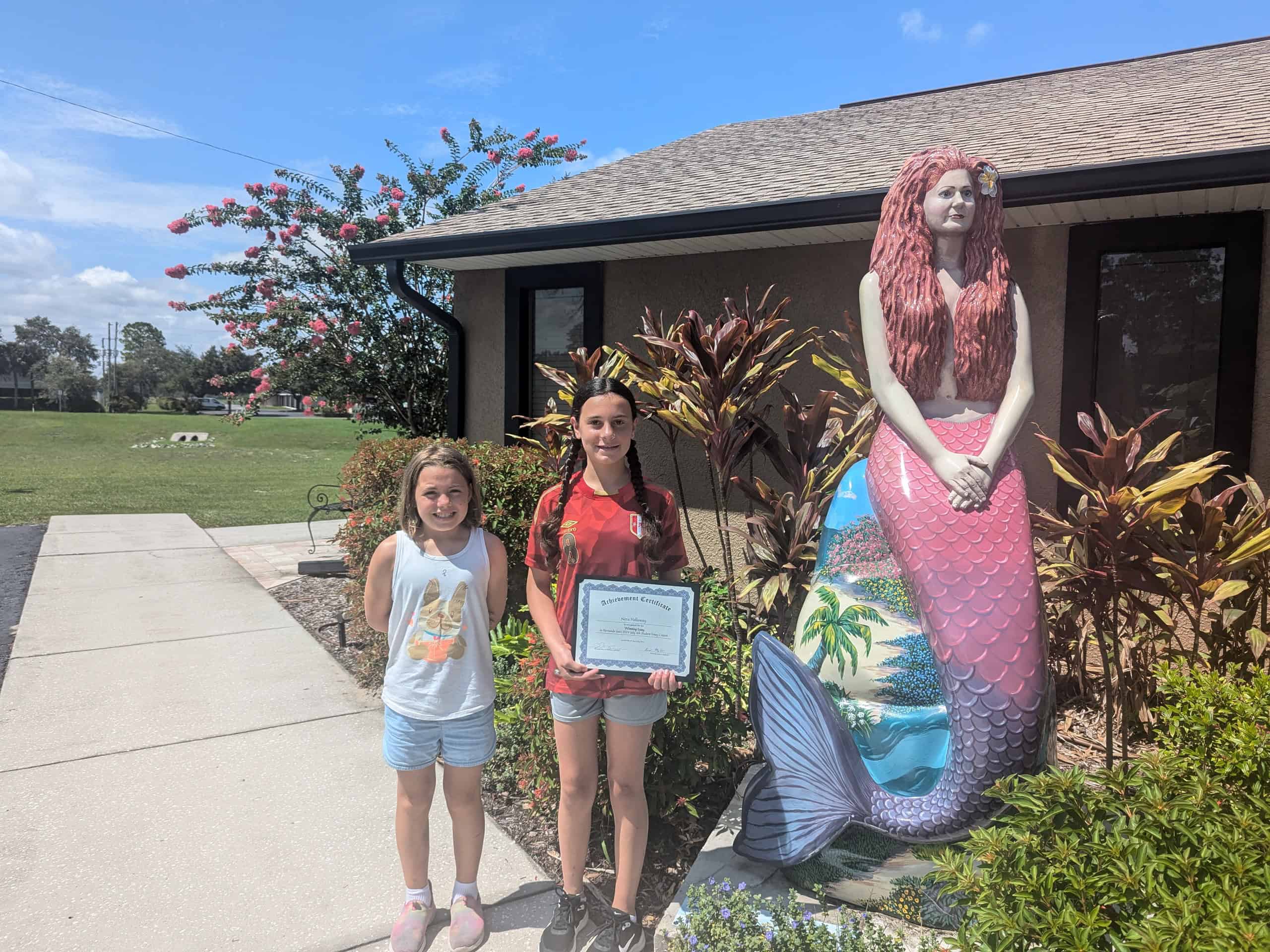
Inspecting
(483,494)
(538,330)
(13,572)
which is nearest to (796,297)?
(538,330)

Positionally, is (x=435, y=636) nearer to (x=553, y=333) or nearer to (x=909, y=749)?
(x=909, y=749)

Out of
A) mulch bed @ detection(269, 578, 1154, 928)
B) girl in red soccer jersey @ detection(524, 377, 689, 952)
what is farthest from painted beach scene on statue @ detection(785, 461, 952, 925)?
mulch bed @ detection(269, 578, 1154, 928)

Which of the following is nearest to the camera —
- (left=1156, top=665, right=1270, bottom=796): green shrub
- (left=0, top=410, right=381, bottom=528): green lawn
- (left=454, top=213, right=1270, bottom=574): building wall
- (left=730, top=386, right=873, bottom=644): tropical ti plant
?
(left=1156, top=665, right=1270, bottom=796): green shrub

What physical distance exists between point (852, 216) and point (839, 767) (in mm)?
3411

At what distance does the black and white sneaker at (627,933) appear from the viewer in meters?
2.33

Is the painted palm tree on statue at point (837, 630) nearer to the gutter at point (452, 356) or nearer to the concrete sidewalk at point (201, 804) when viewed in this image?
the concrete sidewalk at point (201, 804)

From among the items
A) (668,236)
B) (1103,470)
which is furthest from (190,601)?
(1103,470)

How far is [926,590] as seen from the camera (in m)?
2.22

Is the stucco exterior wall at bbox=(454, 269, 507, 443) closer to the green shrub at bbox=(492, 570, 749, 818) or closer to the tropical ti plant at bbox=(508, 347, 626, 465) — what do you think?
the tropical ti plant at bbox=(508, 347, 626, 465)

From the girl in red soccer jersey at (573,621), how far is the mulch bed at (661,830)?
6.3 inches

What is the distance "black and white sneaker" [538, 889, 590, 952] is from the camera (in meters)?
2.35

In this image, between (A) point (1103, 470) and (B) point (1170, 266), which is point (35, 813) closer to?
(A) point (1103, 470)

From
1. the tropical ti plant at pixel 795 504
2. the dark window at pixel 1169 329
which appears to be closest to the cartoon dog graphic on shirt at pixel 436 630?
the tropical ti plant at pixel 795 504

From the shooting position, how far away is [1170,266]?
4609 millimetres
